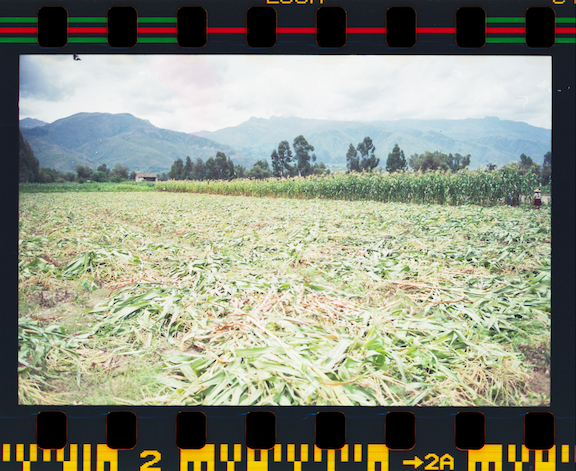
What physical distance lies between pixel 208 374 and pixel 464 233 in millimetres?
5241

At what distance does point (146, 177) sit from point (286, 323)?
61.1 feet

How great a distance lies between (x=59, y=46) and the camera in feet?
6.60

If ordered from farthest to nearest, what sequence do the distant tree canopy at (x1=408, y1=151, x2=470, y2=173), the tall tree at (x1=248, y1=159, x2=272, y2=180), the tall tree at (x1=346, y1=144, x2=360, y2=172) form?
the tall tree at (x1=248, y1=159, x2=272, y2=180) → the tall tree at (x1=346, y1=144, x2=360, y2=172) → the distant tree canopy at (x1=408, y1=151, x2=470, y2=173)

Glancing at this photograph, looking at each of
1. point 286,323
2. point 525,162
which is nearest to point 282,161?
point 525,162

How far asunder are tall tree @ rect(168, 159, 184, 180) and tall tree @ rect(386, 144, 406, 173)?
11.4m

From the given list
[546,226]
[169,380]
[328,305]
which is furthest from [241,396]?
[546,226]

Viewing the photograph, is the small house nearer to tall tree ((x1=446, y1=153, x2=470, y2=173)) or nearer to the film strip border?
tall tree ((x1=446, y1=153, x2=470, y2=173))

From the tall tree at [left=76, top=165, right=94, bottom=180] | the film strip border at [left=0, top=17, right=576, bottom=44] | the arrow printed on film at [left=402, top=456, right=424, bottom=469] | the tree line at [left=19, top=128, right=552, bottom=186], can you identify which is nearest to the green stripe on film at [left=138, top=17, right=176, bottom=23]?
the film strip border at [left=0, top=17, right=576, bottom=44]

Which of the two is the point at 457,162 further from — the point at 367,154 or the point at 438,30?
the point at 438,30

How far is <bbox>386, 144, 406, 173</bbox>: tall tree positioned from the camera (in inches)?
512

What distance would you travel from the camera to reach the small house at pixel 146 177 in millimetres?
18586

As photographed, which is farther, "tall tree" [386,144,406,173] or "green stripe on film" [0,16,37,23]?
"tall tree" [386,144,406,173]

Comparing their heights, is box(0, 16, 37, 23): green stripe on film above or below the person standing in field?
above

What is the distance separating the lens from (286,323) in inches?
112
